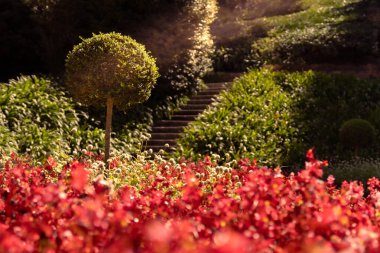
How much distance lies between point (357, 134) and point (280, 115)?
84.0 inches

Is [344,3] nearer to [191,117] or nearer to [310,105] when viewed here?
[310,105]

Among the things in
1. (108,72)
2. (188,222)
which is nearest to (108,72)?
(108,72)

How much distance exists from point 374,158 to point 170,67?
5.22 m

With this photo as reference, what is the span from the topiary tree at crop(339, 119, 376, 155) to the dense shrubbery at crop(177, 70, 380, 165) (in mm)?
300

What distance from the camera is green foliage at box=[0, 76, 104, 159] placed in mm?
10547

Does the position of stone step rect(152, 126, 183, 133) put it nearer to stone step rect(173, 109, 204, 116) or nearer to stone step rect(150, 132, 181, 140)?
stone step rect(150, 132, 181, 140)

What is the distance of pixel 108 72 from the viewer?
32.6 feet

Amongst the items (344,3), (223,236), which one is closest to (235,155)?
(223,236)

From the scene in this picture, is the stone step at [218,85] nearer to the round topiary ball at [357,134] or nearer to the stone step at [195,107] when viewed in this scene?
the stone step at [195,107]

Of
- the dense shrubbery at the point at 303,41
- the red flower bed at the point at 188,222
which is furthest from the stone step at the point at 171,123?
the red flower bed at the point at 188,222

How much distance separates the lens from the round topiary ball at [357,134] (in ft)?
40.7

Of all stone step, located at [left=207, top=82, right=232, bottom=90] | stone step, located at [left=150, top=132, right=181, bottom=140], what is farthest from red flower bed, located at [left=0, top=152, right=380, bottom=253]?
stone step, located at [left=207, top=82, right=232, bottom=90]

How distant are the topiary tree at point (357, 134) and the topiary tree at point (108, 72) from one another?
4.63m

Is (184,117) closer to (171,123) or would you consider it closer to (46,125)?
(171,123)
